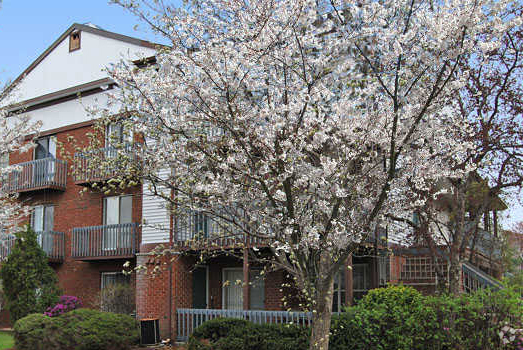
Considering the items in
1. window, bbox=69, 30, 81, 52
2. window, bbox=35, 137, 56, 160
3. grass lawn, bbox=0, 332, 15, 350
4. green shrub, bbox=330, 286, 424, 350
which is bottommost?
grass lawn, bbox=0, 332, 15, 350

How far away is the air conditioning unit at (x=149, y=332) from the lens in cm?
1582

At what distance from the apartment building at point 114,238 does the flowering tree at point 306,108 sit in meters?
6.89

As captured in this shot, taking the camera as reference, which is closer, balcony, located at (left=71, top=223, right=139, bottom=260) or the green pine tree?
the green pine tree

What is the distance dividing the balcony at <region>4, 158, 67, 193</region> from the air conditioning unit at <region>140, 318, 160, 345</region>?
344 inches

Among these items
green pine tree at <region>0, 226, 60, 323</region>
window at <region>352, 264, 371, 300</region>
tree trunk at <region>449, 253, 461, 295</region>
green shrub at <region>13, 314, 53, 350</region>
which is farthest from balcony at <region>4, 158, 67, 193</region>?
tree trunk at <region>449, 253, 461, 295</region>

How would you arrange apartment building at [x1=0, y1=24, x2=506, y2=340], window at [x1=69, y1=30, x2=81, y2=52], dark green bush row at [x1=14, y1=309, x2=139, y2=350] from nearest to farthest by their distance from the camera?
dark green bush row at [x1=14, y1=309, x2=139, y2=350], apartment building at [x1=0, y1=24, x2=506, y2=340], window at [x1=69, y1=30, x2=81, y2=52]

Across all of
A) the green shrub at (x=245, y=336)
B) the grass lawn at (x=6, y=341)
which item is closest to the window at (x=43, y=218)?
the grass lawn at (x=6, y=341)

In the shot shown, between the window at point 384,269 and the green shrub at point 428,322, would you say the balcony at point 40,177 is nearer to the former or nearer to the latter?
the window at point 384,269

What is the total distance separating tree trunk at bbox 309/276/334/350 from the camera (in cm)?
771

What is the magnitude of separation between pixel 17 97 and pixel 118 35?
5229 millimetres

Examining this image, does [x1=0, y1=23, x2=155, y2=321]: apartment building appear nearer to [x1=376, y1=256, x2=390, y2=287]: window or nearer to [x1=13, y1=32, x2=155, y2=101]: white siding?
[x1=13, y1=32, x2=155, y2=101]: white siding

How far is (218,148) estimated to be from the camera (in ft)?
27.7

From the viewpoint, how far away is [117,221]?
21.1 metres

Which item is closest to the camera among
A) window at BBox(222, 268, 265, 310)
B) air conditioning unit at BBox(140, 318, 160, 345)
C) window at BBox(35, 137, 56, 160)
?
air conditioning unit at BBox(140, 318, 160, 345)
